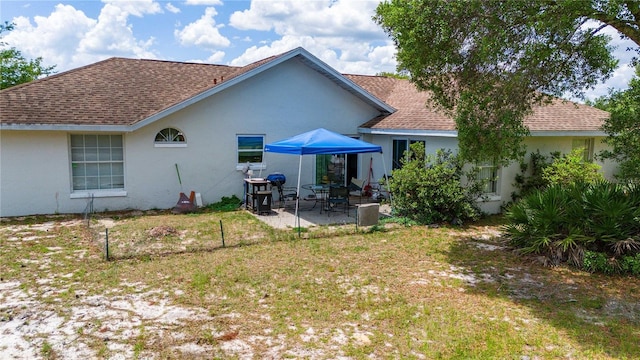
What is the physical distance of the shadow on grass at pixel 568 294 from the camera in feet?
19.3

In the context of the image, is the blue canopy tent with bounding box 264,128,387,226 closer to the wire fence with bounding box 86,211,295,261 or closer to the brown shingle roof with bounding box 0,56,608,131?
the wire fence with bounding box 86,211,295,261

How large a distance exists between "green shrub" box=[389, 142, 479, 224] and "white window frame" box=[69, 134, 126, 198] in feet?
28.5

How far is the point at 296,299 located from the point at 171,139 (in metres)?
9.38

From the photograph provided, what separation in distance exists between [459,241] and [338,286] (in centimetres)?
472

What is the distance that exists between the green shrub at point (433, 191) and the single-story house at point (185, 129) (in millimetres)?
998

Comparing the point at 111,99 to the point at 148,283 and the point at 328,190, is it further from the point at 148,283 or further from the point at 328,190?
the point at 148,283

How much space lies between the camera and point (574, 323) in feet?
20.7

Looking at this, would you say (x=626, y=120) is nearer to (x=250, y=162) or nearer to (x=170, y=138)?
(x=250, y=162)

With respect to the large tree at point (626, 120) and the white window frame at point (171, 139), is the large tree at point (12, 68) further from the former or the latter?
the large tree at point (626, 120)

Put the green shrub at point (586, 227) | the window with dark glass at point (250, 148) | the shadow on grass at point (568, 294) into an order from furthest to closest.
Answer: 1. the window with dark glass at point (250, 148)
2. the green shrub at point (586, 227)
3. the shadow on grass at point (568, 294)

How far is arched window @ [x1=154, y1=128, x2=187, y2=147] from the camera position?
46.6 feet

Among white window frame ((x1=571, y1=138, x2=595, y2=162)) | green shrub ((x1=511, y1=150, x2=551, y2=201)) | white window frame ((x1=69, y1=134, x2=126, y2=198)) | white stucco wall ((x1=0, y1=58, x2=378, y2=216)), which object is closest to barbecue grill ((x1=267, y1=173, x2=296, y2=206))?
white stucco wall ((x1=0, y1=58, x2=378, y2=216))

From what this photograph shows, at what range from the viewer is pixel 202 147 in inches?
582

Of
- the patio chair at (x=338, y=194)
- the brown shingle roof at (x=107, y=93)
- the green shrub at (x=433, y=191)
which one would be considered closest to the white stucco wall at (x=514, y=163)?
the green shrub at (x=433, y=191)
